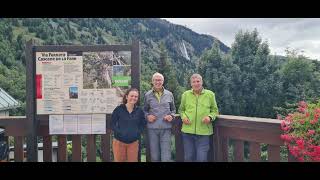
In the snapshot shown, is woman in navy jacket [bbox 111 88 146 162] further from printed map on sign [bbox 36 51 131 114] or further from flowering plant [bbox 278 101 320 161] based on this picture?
flowering plant [bbox 278 101 320 161]

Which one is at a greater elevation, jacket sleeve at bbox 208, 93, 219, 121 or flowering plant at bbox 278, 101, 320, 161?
jacket sleeve at bbox 208, 93, 219, 121

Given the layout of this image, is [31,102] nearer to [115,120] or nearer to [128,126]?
[115,120]

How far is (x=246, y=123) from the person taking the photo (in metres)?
5.44

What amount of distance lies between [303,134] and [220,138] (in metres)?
1.24

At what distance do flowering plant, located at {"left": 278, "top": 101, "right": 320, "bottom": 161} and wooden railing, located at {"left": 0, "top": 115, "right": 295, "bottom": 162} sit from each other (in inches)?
7.4

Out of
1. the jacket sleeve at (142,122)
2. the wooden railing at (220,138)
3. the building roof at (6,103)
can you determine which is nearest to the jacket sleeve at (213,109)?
the wooden railing at (220,138)

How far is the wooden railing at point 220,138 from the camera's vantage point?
17.2 feet

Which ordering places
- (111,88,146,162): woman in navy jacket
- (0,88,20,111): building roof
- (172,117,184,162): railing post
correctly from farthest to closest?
(0,88,20,111): building roof → (172,117,184,162): railing post → (111,88,146,162): woman in navy jacket

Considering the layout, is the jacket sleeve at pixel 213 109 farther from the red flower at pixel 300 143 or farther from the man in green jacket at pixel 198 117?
the red flower at pixel 300 143

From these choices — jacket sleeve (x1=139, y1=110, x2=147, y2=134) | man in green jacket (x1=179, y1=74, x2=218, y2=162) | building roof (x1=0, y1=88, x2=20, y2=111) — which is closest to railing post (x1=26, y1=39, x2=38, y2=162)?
jacket sleeve (x1=139, y1=110, x2=147, y2=134)

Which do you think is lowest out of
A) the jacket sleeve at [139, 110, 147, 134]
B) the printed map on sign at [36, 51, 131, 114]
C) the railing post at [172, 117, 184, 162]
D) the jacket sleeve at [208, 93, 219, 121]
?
the railing post at [172, 117, 184, 162]

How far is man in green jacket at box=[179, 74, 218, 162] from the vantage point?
5.52m
